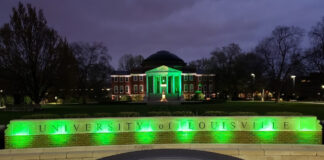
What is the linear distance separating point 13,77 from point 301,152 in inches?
1139

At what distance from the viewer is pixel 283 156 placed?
7457 millimetres

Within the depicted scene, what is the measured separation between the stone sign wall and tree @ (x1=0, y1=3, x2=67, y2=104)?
19.8 m

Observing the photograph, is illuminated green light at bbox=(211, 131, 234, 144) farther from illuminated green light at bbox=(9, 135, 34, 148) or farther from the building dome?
the building dome

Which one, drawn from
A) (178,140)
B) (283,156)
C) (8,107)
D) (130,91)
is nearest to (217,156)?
(283,156)

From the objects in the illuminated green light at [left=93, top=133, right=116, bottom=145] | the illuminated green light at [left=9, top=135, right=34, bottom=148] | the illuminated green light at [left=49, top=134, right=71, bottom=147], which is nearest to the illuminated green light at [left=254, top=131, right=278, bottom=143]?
the illuminated green light at [left=93, top=133, right=116, bottom=145]

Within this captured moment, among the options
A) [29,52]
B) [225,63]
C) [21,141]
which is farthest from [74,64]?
[225,63]

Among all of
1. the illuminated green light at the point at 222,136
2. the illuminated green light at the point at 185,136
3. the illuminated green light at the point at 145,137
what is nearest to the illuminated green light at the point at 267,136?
the illuminated green light at the point at 222,136

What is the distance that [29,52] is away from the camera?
28.0 metres

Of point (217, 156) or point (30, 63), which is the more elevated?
point (30, 63)

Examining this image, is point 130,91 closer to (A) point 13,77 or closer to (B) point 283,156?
(A) point 13,77

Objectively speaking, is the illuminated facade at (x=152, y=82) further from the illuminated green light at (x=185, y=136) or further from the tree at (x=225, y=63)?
the illuminated green light at (x=185, y=136)

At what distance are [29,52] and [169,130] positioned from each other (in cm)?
2265

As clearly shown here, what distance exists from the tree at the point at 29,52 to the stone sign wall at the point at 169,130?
64.9 ft

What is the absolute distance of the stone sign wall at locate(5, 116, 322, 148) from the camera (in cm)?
1078
